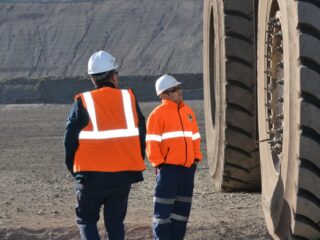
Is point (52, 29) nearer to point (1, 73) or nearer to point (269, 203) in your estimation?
point (1, 73)

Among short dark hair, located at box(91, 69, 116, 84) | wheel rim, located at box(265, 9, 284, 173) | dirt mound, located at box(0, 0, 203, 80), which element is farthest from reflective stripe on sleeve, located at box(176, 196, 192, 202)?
dirt mound, located at box(0, 0, 203, 80)

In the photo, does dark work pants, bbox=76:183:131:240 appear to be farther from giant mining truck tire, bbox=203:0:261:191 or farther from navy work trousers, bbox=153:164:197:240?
giant mining truck tire, bbox=203:0:261:191

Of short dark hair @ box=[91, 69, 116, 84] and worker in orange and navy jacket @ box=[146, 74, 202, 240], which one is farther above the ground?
short dark hair @ box=[91, 69, 116, 84]

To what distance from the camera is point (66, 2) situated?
6975 cm

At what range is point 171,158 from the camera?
25.5 ft

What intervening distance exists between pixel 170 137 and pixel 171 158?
18 centimetres

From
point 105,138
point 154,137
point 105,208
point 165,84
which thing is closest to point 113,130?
point 105,138

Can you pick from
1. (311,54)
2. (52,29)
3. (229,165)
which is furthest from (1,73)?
(311,54)

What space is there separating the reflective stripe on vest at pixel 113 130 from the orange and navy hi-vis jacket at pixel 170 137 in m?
0.87

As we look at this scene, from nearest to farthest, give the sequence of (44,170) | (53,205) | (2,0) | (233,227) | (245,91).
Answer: (233,227)
(245,91)
(53,205)
(44,170)
(2,0)

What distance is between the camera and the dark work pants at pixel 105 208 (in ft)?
22.5

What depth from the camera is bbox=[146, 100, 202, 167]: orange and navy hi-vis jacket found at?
7777 millimetres

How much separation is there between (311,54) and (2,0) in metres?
67.7

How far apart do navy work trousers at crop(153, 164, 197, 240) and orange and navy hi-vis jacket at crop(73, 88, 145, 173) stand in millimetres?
883
